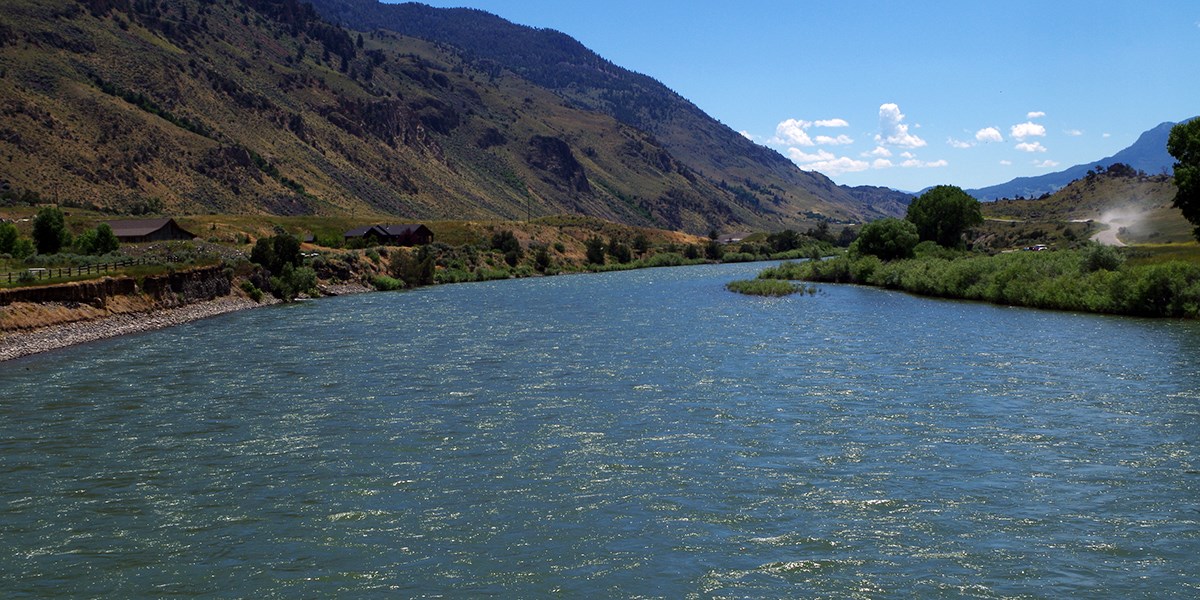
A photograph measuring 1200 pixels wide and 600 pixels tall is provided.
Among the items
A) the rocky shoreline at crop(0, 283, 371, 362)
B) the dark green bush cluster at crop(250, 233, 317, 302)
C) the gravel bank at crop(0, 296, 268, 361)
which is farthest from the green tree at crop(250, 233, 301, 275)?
the gravel bank at crop(0, 296, 268, 361)

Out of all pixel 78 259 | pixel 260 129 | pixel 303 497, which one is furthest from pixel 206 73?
pixel 303 497

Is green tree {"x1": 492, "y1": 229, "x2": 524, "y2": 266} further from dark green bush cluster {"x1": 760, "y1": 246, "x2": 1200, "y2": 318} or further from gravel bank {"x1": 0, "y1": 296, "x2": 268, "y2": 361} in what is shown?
gravel bank {"x1": 0, "y1": 296, "x2": 268, "y2": 361}

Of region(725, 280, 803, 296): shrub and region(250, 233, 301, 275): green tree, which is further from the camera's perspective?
region(250, 233, 301, 275): green tree

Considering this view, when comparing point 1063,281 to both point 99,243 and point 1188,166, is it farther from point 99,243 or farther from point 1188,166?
point 99,243

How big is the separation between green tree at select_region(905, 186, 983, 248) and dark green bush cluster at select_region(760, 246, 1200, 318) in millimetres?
28375

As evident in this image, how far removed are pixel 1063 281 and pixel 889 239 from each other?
134 feet

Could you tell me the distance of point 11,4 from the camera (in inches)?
6398

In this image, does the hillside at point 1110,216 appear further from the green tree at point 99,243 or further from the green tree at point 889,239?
the green tree at point 99,243

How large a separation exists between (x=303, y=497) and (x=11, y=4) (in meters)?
180

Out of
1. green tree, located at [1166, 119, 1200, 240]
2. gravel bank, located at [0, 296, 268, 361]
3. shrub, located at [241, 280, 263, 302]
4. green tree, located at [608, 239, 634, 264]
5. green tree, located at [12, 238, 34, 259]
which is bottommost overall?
gravel bank, located at [0, 296, 268, 361]

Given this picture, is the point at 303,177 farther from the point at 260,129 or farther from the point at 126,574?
the point at 126,574

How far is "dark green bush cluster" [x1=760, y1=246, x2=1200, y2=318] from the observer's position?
59.2 meters

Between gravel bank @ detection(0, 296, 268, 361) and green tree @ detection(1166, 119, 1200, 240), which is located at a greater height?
green tree @ detection(1166, 119, 1200, 240)

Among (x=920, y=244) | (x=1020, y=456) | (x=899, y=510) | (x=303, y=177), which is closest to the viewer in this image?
(x=899, y=510)
